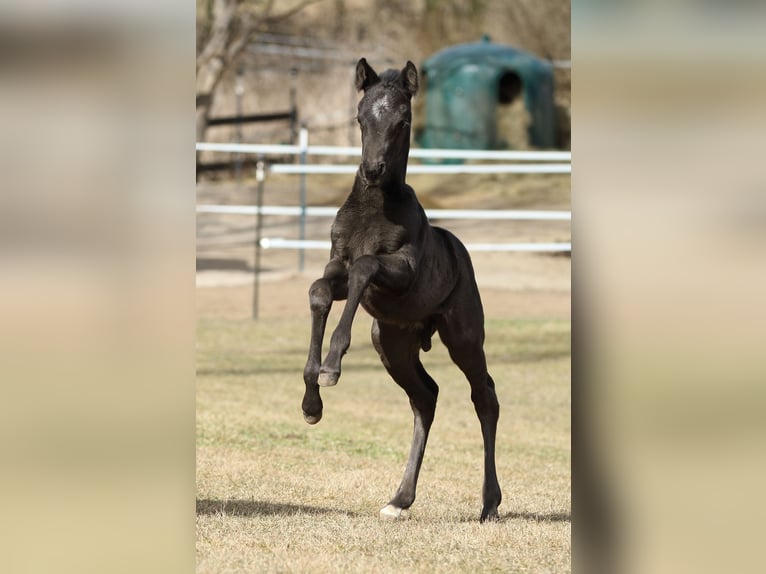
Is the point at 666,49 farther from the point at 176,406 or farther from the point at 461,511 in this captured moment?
the point at 461,511

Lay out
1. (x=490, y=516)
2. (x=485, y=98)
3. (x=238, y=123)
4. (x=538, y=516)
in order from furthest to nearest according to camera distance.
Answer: (x=238, y=123) < (x=485, y=98) < (x=538, y=516) < (x=490, y=516)

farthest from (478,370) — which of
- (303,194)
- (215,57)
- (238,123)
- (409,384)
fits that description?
(238,123)

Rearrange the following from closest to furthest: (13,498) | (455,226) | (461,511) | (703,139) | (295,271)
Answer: (703,139), (13,498), (461,511), (295,271), (455,226)

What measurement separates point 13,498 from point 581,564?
159cm

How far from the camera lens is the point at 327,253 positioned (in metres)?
22.2

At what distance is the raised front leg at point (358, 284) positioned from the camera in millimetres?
4961

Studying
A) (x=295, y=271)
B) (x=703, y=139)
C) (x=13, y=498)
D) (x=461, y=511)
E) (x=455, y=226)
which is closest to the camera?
(x=703, y=139)

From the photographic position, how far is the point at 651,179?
124 inches

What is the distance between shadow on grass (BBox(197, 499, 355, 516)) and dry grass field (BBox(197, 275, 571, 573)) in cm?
1

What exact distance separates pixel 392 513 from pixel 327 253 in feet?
53.5

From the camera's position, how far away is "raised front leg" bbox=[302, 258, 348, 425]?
201 inches

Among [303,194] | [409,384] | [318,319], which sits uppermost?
[303,194]

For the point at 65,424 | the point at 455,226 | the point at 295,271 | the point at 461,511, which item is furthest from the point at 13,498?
the point at 455,226

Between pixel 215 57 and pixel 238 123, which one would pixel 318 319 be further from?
pixel 238 123
